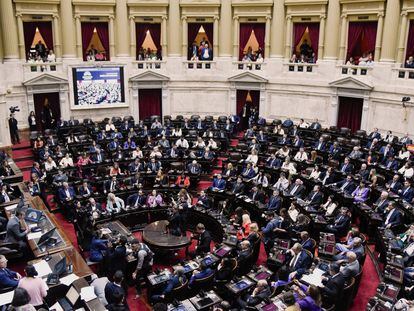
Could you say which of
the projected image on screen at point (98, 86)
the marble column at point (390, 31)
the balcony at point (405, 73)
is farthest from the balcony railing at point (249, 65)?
the balcony at point (405, 73)

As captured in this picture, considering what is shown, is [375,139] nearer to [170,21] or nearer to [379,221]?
[379,221]

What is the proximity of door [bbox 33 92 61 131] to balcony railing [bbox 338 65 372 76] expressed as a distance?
55.0 ft

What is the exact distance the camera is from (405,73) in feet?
71.5

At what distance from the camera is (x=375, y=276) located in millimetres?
12203

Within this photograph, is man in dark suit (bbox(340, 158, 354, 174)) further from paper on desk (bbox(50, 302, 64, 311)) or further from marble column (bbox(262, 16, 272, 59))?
paper on desk (bbox(50, 302, 64, 311))

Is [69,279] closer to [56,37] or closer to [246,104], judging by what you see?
[56,37]

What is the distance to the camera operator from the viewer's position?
23094 mm

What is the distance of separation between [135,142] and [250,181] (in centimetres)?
816

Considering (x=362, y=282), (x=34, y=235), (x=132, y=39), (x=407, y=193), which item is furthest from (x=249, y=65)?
(x=34, y=235)

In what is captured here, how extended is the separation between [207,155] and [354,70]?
10.1 meters

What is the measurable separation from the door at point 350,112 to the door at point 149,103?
1134 cm

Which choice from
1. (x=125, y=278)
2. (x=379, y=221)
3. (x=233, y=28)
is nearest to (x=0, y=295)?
(x=125, y=278)

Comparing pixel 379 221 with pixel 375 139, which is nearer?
pixel 379 221

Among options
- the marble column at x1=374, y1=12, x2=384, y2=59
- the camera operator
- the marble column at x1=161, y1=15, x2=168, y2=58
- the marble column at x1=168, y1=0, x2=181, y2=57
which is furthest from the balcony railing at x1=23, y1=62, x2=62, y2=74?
the marble column at x1=374, y1=12, x2=384, y2=59
